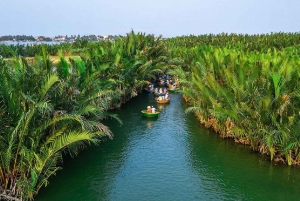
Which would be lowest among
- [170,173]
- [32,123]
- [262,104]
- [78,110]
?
[170,173]

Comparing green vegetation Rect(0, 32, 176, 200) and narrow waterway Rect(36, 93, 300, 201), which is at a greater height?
green vegetation Rect(0, 32, 176, 200)

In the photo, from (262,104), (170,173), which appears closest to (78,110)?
(170,173)

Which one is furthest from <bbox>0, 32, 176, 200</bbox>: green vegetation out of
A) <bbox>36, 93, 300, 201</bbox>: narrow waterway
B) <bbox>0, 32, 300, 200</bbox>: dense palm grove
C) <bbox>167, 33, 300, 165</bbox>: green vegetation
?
<bbox>167, 33, 300, 165</bbox>: green vegetation

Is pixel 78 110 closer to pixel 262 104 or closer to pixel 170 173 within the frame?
pixel 170 173

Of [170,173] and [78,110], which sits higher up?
[78,110]

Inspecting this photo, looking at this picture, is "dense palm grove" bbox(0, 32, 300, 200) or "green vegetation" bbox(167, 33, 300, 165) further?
"green vegetation" bbox(167, 33, 300, 165)

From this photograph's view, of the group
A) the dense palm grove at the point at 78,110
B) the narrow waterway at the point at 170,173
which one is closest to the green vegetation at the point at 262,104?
the dense palm grove at the point at 78,110

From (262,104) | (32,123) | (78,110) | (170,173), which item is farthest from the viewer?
(262,104)

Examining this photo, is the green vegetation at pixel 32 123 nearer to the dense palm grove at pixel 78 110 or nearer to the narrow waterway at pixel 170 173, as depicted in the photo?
the dense palm grove at pixel 78 110

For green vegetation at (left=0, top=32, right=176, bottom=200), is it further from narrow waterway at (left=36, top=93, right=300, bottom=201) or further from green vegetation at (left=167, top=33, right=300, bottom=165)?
green vegetation at (left=167, top=33, right=300, bottom=165)
